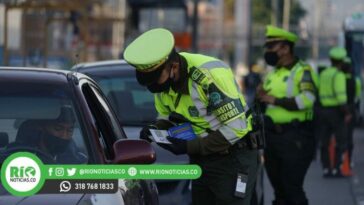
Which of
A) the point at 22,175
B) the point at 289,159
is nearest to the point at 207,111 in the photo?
the point at 22,175

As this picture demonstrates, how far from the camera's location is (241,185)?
6.51 meters

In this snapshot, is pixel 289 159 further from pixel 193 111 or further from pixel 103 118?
pixel 103 118

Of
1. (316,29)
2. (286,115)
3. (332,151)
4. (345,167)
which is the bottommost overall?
(316,29)

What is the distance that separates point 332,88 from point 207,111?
33.1ft

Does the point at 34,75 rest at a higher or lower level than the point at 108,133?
higher

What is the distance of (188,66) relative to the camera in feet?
21.1

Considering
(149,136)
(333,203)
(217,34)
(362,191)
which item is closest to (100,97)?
(149,136)

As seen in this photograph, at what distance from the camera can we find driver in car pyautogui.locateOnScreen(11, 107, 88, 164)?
5.56 metres

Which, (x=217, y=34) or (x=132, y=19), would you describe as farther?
(x=217, y=34)

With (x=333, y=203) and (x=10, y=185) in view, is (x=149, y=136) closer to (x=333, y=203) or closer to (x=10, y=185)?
(x=10, y=185)

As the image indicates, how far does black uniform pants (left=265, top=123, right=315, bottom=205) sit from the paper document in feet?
10.6

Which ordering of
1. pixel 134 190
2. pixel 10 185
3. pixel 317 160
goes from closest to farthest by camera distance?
pixel 10 185 < pixel 134 190 < pixel 317 160

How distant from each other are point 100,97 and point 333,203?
6.77 meters

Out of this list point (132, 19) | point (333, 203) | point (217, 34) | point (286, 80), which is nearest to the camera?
point (286, 80)
